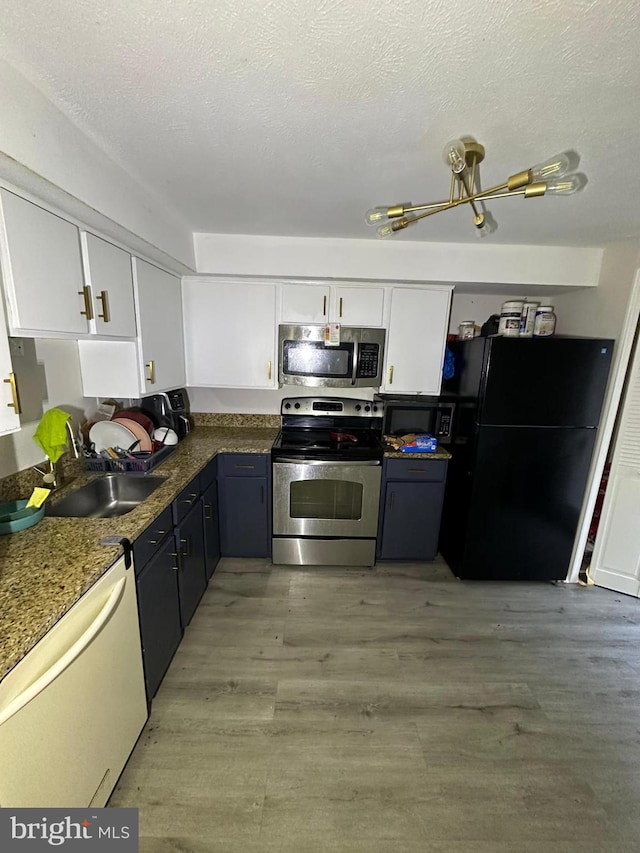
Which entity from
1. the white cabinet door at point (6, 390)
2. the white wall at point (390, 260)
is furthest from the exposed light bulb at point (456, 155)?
the white cabinet door at point (6, 390)

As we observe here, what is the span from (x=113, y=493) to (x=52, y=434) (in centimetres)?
49

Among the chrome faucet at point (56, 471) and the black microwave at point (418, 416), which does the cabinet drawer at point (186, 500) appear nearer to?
the chrome faucet at point (56, 471)

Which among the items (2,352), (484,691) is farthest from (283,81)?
(484,691)

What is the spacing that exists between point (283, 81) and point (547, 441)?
92.1 inches

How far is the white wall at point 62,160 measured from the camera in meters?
0.97

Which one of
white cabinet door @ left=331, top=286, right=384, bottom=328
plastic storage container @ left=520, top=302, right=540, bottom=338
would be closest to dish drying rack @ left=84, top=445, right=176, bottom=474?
white cabinet door @ left=331, top=286, right=384, bottom=328

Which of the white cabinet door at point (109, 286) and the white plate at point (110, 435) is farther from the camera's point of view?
the white plate at point (110, 435)

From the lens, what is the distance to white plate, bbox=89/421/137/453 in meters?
2.04

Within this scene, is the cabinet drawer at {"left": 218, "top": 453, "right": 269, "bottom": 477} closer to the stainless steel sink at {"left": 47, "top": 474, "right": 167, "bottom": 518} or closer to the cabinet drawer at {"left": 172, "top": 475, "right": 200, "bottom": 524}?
the cabinet drawer at {"left": 172, "top": 475, "right": 200, "bottom": 524}

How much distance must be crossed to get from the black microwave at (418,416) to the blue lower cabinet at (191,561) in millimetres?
1500

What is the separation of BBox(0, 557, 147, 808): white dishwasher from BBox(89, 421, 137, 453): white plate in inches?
39.9

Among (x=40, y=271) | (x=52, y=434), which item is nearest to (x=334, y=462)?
(x=52, y=434)

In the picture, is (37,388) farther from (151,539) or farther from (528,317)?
(528,317)

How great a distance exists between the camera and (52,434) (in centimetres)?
160
